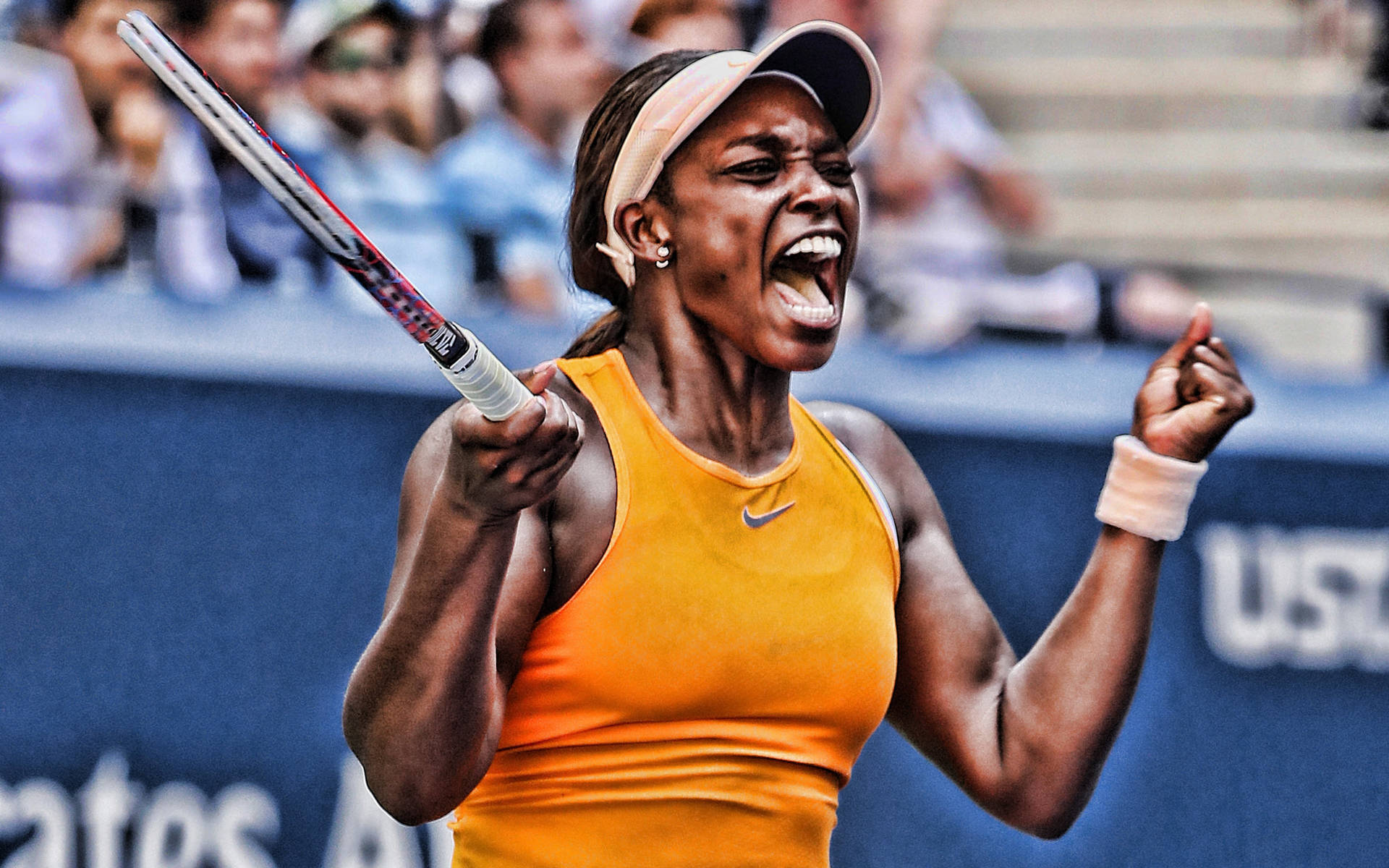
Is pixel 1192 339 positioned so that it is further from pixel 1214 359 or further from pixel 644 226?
pixel 644 226

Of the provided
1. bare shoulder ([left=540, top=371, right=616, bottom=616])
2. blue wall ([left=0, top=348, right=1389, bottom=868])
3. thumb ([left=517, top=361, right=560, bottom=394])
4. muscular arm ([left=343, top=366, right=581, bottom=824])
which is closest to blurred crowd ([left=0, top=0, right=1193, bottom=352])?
blue wall ([left=0, top=348, right=1389, bottom=868])

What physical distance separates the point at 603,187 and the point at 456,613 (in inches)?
25.9

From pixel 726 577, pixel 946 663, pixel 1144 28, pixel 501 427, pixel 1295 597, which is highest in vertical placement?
pixel 1144 28

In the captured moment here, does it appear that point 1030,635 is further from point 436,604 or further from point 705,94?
point 436,604

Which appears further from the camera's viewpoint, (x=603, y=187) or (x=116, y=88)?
(x=116, y=88)

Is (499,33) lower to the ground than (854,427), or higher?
higher

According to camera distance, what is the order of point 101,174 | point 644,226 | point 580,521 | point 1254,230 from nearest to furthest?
point 580,521
point 644,226
point 101,174
point 1254,230

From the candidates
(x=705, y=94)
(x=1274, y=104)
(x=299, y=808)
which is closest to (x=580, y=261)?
(x=705, y=94)

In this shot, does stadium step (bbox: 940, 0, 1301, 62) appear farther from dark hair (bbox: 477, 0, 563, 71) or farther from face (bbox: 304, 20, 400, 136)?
face (bbox: 304, 20, 400, 136)

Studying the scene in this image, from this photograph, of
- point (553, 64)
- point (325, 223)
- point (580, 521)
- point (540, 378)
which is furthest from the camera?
point (553, 64)

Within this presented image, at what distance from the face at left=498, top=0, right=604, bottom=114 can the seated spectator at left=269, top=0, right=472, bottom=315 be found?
10.7 inches

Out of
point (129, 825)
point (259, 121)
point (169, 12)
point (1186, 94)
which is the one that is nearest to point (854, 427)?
point (129, 825)

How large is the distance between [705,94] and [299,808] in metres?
2.12

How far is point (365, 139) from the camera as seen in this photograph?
3.90 meters
